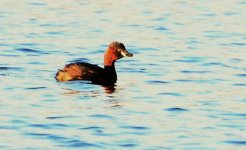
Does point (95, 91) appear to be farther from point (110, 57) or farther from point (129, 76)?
point (110, 57)

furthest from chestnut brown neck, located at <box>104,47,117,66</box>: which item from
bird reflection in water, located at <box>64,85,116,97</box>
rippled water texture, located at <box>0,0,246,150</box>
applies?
bird reflection in water, located at <box>64,85,116,97</box>

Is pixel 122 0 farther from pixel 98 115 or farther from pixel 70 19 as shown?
pixel 98 115

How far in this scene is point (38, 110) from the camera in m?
17.7

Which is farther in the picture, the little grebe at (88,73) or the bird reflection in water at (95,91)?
the little grebe at (88,73)

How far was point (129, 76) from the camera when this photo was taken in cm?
2217

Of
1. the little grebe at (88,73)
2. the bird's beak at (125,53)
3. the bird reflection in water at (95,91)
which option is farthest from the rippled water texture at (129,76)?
the bird's beak at (125,53)

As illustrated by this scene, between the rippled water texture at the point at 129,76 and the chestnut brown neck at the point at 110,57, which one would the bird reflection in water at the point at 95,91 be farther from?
the chestnut brown neck at the point at 110,57

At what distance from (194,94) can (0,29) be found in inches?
410

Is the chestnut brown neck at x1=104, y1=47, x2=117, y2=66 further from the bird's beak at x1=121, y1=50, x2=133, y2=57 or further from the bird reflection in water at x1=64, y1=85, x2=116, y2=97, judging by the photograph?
the bird reflection in water at x1=64, y1=85, x2=116, y2=97

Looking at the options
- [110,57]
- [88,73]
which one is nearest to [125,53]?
[110,57]

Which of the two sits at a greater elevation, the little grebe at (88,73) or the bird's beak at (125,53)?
the bird's beak at (125,53)

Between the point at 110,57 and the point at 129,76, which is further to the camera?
the point at 110,57

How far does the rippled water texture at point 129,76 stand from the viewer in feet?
52.0

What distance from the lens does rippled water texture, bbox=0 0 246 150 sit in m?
15.9
